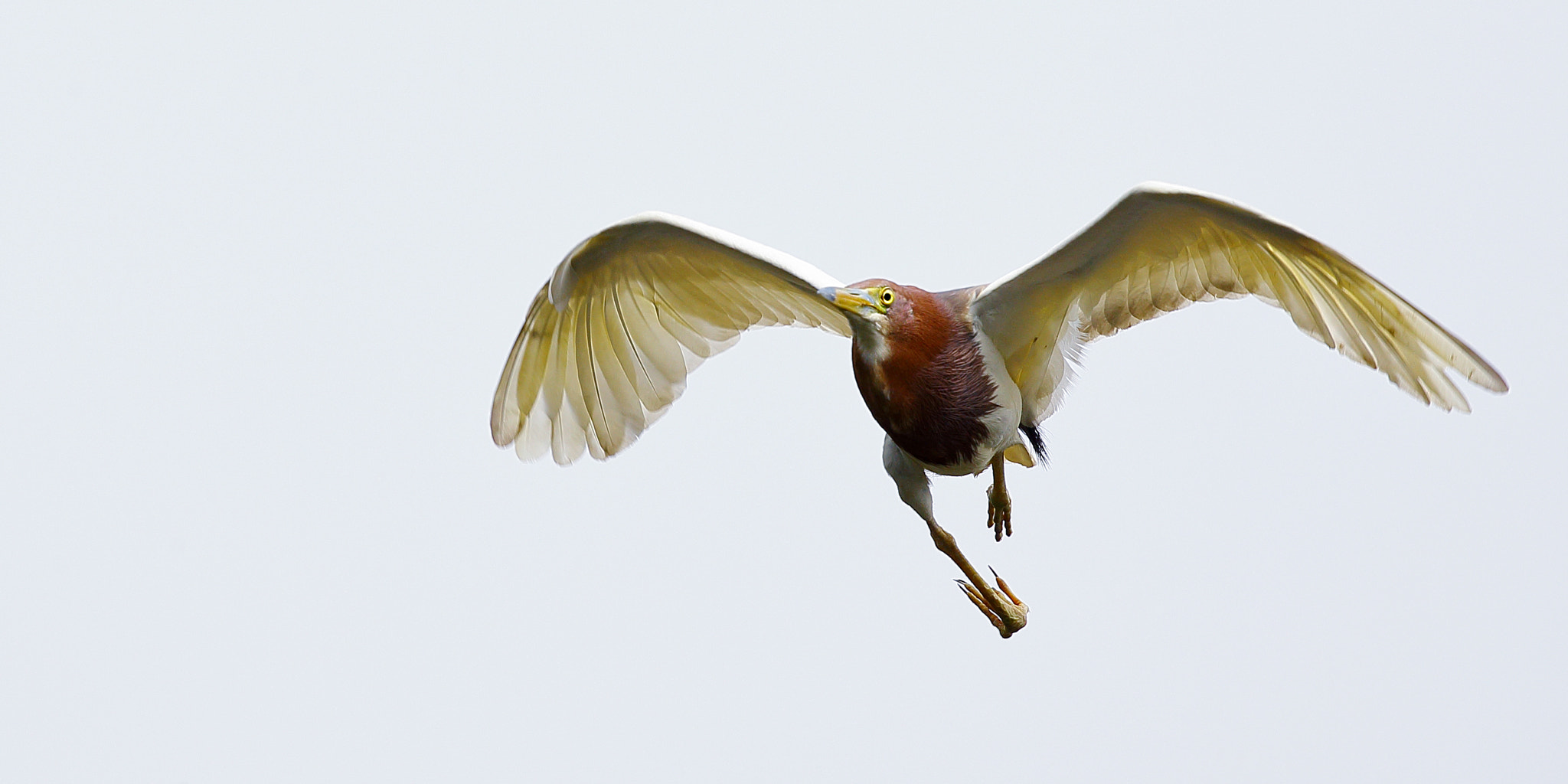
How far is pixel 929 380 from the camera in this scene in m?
4.26

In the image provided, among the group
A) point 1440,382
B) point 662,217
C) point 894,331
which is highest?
point 662,217

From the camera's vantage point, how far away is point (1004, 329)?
14.6ft

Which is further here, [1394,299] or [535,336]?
[535,336]

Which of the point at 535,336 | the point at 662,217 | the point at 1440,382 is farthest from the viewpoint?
the point at 535,336

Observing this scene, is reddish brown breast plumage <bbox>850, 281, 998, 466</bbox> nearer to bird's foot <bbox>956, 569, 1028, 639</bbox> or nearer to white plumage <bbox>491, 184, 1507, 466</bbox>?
white plumage <bbox>491, 184, 1507, 466</bbox>

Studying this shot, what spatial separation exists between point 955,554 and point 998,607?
0.64 feet

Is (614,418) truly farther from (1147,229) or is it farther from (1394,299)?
(1394,299)

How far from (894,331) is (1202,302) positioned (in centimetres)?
88

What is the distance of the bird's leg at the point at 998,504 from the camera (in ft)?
15.8

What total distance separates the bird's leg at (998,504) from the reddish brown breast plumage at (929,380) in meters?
0.42

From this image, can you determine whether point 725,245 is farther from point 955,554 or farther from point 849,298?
point 955,554

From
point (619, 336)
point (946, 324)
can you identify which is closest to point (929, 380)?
point (946, 324)

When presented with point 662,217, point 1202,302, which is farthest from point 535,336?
point 1202,302

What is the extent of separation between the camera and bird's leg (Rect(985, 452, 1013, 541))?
190 inches
